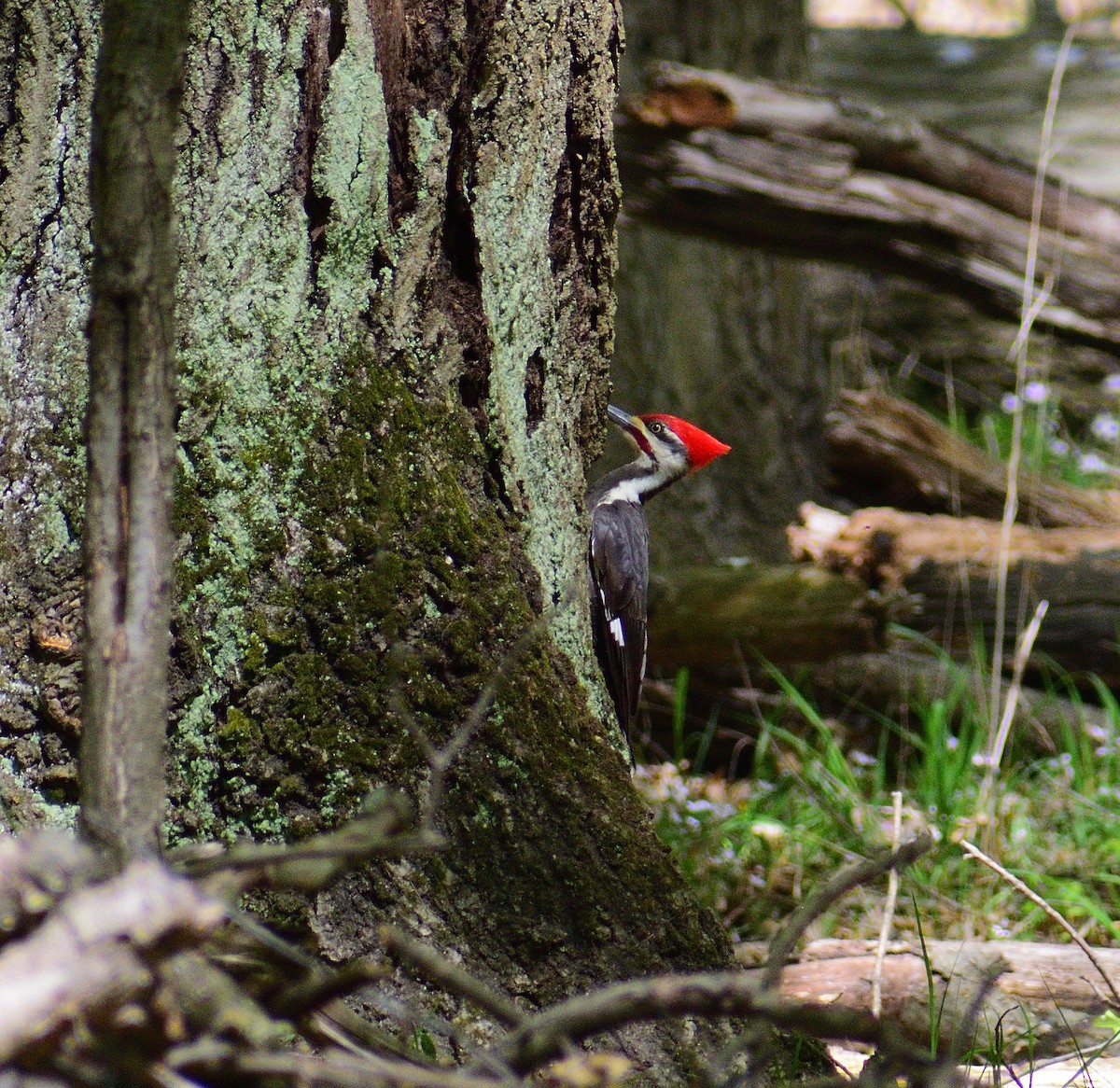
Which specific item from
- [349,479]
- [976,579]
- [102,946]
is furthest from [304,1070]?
[976,579]

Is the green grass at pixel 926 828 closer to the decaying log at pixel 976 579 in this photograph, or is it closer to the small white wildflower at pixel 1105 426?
the decaying log at pixel 976 579

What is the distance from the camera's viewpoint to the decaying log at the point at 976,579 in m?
3.67

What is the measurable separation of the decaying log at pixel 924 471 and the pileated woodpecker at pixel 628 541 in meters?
0.90

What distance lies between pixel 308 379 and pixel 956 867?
78.8 inches

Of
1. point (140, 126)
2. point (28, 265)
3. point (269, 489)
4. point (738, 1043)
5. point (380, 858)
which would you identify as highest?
point (140, 126)

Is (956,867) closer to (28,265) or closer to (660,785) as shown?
(660,785)

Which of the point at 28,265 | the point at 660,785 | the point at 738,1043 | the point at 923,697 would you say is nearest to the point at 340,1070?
the point at 738,1043

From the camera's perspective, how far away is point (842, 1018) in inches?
36.4

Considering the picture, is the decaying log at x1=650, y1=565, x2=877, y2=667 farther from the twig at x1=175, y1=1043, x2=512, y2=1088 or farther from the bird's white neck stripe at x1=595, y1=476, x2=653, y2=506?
the twig at x1=175, y1=1043, x2=512, y2=1088

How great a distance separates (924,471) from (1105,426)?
67.9 inches

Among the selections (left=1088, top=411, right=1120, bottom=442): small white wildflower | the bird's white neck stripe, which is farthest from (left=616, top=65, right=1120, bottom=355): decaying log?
(left=1088, top=411, right=1120, bottom=442): small white wildflower

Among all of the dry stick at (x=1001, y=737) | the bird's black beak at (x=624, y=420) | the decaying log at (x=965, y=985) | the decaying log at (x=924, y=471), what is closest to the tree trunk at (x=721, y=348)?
the decaying log at (x=924, y=471)

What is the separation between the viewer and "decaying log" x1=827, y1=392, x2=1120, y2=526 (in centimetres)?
412

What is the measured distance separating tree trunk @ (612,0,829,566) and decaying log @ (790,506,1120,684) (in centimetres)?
111
